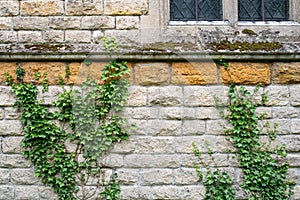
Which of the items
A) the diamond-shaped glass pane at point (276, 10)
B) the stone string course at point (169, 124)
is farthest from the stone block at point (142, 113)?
the diamond-shaped glass pane at point (276, 10)

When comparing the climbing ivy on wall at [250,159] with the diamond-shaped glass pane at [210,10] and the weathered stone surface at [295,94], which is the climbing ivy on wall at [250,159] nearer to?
the weathered stone surface at [295,94]

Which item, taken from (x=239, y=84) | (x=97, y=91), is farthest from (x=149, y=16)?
(x=239, y=84)

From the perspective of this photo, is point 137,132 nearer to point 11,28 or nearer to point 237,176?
point 237,176

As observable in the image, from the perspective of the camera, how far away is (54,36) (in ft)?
12.1

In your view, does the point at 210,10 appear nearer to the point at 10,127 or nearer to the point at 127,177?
the point at 127,177

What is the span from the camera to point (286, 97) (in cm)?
368

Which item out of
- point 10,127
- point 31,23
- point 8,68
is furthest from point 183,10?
point 10,127

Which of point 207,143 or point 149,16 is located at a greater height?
point 149,16

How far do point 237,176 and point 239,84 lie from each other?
38.7 inches

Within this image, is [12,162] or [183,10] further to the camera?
[183,10]

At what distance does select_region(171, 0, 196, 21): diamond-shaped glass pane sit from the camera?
12.9ft

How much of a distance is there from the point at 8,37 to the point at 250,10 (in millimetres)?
A: 2716

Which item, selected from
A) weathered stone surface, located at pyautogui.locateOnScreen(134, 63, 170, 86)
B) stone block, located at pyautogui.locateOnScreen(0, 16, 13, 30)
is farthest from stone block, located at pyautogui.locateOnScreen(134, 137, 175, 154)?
stone block, located at pyautogui.locateOnScreen(0, 16, 13, 30)

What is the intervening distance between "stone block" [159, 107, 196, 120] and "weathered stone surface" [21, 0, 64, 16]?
1.55 meters
